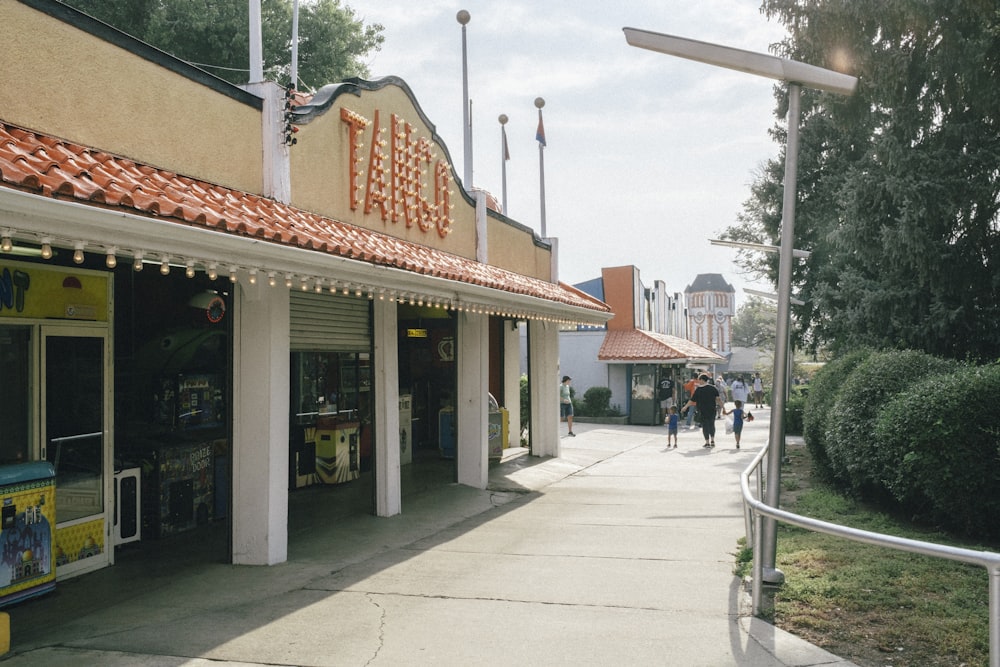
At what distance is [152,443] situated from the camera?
874cm

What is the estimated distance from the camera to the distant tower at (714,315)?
96000 mm

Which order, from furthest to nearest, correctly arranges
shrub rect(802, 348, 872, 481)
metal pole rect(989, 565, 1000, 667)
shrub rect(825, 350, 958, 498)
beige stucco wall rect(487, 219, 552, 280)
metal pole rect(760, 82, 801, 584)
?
beige stucco wall rect(487, 219, 552, 280), shrub rect(802, 348, 872, 481), shrub rect(825, 350, 958, 498), metal pole rect(760, 82, 801, 584), metal pole rect(989, 565, 1000, 667)

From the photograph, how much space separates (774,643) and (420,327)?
465 inches

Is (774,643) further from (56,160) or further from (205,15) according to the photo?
(205,15)

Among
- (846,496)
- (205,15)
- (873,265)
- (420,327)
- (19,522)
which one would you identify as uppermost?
(205,15)

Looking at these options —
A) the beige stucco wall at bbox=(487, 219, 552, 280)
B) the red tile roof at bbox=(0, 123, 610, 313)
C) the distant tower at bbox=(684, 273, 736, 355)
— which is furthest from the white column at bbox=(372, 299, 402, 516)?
the distant tower at bbox=(684, 273, 736, 355)

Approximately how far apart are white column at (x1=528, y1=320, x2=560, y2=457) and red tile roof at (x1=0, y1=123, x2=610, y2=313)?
7151mm

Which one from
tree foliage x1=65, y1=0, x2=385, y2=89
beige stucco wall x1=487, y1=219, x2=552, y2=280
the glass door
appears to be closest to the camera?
the glass door

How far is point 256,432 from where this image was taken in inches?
296

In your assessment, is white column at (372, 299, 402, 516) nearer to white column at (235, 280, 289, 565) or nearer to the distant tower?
white column at (235, 280, 289, 565)

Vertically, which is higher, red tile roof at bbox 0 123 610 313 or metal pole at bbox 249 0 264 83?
metal pole at bbox 249 0 264 83

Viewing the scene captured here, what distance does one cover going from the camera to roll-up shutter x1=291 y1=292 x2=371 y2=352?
9789 mm

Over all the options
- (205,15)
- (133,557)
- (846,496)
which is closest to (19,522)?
(133,557)

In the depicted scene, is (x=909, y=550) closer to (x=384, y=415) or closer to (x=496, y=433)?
(x=384, y=415)
